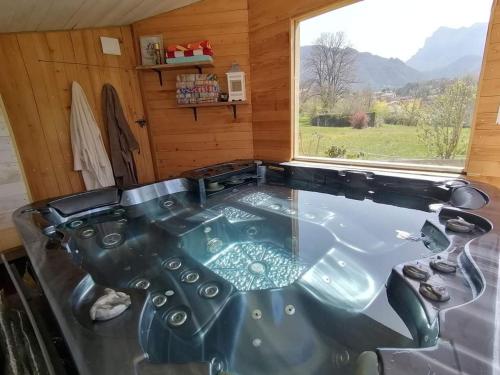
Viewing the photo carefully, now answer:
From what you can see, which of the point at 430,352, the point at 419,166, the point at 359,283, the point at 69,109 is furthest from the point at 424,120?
the point at 69,109

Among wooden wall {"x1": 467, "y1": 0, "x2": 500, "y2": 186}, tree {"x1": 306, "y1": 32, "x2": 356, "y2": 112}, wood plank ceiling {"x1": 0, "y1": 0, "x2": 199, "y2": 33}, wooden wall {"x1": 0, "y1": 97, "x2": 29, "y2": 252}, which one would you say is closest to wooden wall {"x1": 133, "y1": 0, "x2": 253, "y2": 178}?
wood plank ceiling {"x1": 0, "y1": 0, "x2": 199, "y2": 33}

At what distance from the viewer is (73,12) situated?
1.84 metres

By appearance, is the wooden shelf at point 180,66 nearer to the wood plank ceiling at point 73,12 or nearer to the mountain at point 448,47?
the wood plank ceiling at point 73,12

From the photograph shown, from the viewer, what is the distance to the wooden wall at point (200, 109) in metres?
2.28

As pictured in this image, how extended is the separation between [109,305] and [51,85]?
236 centimetres

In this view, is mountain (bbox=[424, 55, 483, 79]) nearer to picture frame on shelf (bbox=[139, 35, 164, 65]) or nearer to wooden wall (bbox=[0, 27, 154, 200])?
picture frame on shelf (bbox=[139, 35, 164, 65])

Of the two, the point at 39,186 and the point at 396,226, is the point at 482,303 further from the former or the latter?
the point at 39,186

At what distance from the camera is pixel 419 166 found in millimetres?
1739

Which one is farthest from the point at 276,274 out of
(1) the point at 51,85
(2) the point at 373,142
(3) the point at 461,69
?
(1) the point at 51,85

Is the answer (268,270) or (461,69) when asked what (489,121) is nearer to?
(461,69)

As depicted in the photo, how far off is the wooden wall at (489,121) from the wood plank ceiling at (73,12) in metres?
2.14

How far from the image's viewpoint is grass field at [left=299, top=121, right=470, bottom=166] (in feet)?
6.26

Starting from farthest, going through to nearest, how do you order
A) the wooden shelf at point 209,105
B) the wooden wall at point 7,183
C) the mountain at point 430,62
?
the wooden shelf at point 209,105 < the wooden wall at point 7,183 < the mountain at point 430,62

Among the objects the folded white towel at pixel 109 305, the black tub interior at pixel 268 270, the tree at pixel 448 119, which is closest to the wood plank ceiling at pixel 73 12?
the black tub interior at pixel 268 270
